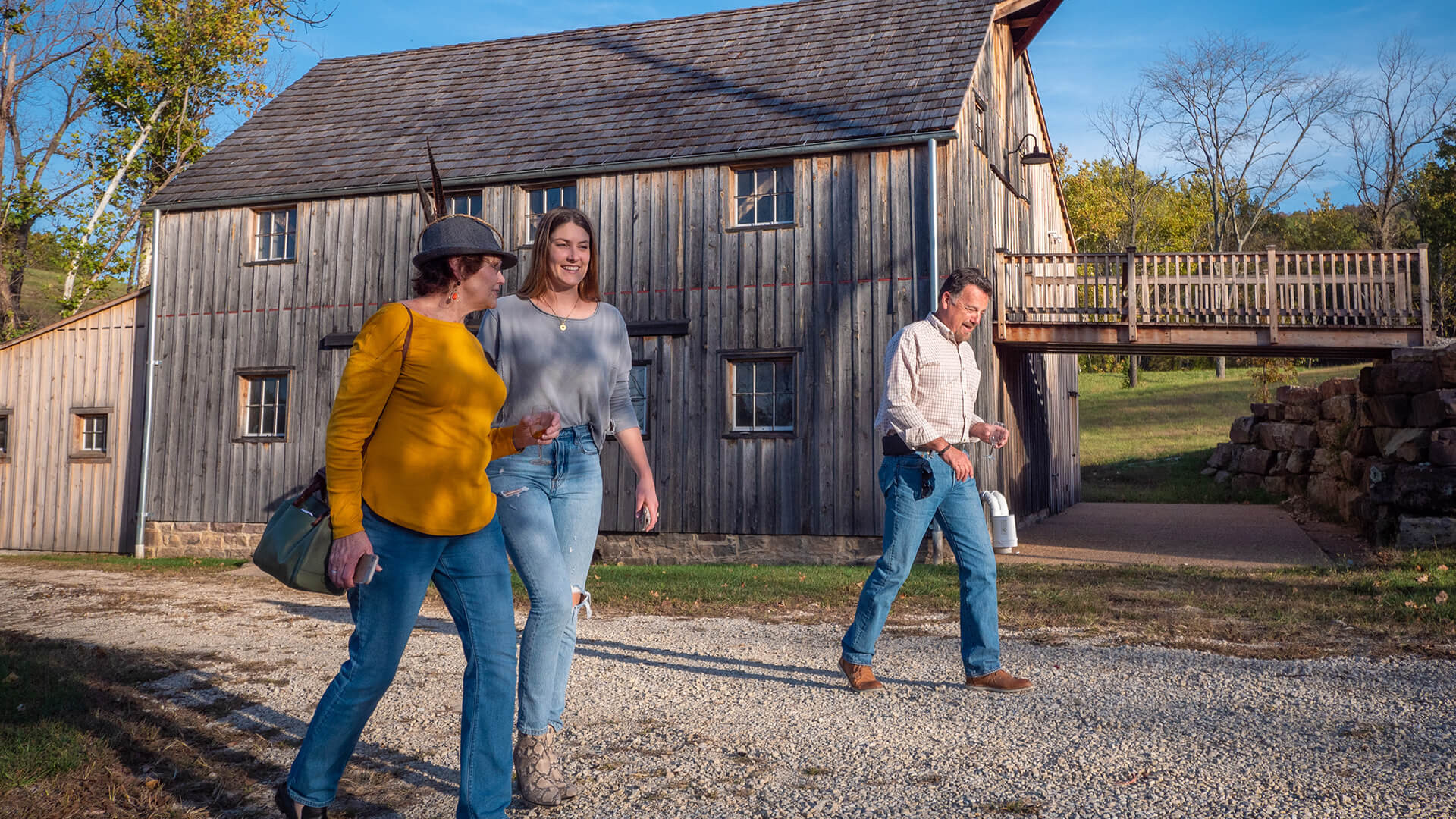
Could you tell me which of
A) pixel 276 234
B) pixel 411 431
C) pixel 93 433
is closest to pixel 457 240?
pixel 411 431

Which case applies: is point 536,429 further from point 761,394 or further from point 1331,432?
point 1331,432

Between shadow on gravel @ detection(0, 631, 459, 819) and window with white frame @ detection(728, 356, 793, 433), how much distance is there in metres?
8.38

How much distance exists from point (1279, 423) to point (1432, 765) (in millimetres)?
19696

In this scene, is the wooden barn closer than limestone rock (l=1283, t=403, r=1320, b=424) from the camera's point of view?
Yes

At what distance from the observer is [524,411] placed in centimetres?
370

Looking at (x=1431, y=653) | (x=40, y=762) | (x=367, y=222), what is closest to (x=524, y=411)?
(x=40, y=762)

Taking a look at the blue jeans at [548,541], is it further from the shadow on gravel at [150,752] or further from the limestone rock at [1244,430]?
the limestone rock at [1244,430]

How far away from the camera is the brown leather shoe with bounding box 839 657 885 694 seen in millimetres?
5145

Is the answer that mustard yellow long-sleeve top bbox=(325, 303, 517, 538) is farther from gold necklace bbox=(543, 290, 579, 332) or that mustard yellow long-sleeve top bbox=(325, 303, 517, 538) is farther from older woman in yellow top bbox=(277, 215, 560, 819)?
gold necklace bbox=(543, 290, 579, 332)

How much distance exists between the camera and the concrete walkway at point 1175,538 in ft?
38.3

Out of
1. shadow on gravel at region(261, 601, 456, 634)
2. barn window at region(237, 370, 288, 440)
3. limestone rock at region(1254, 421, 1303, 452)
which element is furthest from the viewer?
limestone rock at region(1254, 421, 1303, 452)

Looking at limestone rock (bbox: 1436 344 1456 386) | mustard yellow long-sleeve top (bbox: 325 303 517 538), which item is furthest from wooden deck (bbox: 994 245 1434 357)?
mustard yellow long-sleeve top (bbox: 325 303 517 538)

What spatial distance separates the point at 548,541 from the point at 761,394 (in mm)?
10093

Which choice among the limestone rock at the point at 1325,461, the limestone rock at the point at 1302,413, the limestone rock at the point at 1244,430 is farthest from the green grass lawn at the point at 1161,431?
the limestone rock at the point at 1325,461
